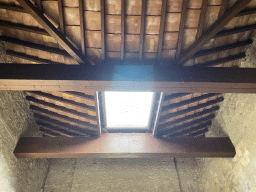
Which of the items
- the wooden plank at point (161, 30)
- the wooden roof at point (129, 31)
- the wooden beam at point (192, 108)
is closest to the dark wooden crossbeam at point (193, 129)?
the wooden beam at point (192, 108)

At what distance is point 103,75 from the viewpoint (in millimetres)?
2865

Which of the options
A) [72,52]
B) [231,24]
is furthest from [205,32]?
[72,52]

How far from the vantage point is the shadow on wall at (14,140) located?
4316 mm

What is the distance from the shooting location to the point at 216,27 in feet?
9.27

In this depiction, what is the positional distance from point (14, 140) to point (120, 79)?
3749mm

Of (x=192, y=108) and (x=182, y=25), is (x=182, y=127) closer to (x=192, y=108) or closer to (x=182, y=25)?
(x=192, y=108)

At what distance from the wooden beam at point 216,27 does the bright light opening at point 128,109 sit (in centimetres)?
163

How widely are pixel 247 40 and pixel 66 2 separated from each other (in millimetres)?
3593

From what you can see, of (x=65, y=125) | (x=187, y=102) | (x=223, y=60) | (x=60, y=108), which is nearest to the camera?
(x=223, y=60)

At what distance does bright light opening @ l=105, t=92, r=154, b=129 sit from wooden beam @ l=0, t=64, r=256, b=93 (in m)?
1.58

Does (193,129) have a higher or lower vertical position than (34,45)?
higher

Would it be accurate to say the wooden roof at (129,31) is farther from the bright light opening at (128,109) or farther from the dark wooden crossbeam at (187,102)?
the bright light opening at (128,109)

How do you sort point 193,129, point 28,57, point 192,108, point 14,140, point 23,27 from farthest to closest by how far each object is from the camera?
point 193,129, point 192,108, point 14,140, point 28,57, point 23,27

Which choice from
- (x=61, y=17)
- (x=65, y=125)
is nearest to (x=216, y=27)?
(x=61, y=17)
